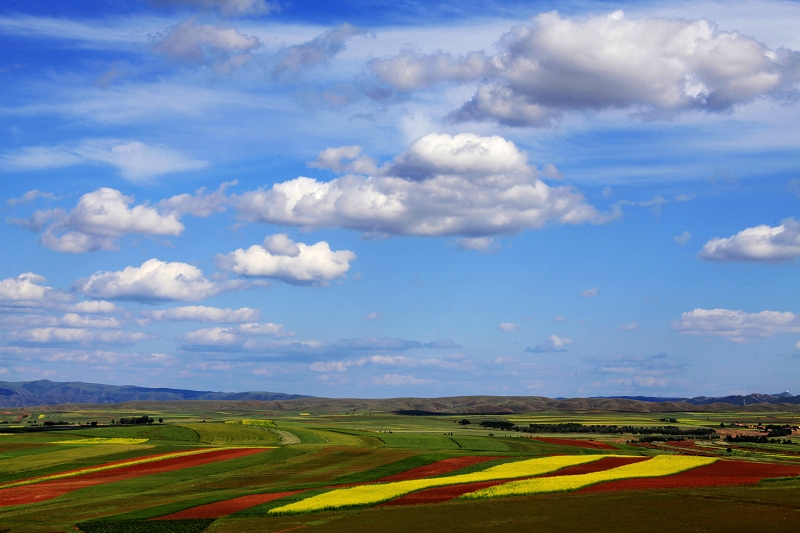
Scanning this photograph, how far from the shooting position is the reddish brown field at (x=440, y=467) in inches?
2985

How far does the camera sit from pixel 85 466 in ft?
294

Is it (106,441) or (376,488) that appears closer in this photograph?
(376,488)

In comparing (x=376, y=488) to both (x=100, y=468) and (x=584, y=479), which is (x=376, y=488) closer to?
(x=584, y=479)

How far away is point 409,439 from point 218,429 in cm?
4179

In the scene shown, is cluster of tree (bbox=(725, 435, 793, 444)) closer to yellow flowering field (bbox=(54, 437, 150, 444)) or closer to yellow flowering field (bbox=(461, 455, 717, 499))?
yellow flowering field (bbox=(461, 455, 717, 499))

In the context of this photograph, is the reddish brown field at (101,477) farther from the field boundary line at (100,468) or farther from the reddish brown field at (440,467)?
the reddish brown field at (440,467)

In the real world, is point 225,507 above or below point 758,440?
above

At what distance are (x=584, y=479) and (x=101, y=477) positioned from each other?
4815 cm

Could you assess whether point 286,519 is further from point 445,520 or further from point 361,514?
point 445,520

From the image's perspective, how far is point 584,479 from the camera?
6500 centimetres

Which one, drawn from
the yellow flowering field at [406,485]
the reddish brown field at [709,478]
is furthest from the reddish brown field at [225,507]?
the reddish brown field at [709,478]

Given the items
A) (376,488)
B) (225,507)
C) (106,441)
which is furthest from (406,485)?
(106,441)

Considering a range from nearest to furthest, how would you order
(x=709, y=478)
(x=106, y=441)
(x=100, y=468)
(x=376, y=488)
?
(x=376, y=488)
(x=709, y=478)
(x=100, y=468)
(x=106, y=441)

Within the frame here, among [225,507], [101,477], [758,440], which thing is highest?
[225,507]
